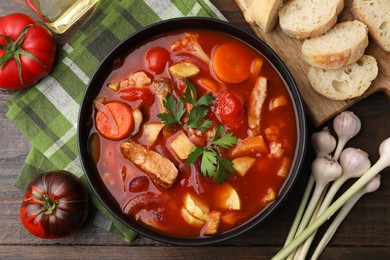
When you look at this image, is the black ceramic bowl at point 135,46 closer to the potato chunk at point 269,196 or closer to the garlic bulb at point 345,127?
the potato chunk at point 269,196

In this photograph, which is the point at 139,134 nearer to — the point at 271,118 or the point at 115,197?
the point at 115,197

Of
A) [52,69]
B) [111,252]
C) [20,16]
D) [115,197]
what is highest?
[20,16]

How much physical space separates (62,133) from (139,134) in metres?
0.64

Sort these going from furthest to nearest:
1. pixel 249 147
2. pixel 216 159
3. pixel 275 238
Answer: pixel 275 238 < pixel 249 147 < pixel 216 159

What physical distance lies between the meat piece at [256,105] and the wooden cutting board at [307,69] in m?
0.38

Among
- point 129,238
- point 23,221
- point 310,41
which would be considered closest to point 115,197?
point 129,238

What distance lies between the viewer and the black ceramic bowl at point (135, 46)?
3215 millimetres

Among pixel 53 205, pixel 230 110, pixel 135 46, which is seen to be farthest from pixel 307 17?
pixel 53 205

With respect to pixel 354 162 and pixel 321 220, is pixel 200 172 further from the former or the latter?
pixel 354 162

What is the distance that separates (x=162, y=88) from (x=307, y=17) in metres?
1.03

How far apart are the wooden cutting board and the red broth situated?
0.26 meters

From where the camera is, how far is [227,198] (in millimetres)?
3246

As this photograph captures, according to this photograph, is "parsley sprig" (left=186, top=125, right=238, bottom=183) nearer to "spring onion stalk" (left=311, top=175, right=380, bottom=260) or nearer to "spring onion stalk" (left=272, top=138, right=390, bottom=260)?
"spring onion stalk" (left=272, top=138, right=390, bottom=260)

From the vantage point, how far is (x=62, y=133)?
3.64 m
